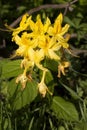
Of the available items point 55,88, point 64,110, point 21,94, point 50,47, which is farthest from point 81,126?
point 55,88

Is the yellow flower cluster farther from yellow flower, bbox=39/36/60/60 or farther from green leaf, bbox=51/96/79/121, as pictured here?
green leaf, bbox=51/96/79/121

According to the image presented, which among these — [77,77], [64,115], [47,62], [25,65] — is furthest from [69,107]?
[77,77]

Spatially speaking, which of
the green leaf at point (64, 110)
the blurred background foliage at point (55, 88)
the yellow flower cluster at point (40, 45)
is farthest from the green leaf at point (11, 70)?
the green leaf at point (64, 110)

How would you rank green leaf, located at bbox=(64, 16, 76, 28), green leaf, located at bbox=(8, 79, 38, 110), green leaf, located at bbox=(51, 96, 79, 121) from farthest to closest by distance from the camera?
green leaf, located at bbox=(64, 16, 76, 28) → green leaf, located at bbox=(51, 96, 79, 121) → green leaf, located at bbox=(8, 79, 38, 110)

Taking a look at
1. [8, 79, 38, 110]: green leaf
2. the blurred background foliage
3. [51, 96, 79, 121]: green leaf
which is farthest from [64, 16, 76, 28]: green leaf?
[8, 79, 38, 110]: green leaf

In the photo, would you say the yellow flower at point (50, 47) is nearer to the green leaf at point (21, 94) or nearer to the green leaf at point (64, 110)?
the green leaf at point (21, 94)

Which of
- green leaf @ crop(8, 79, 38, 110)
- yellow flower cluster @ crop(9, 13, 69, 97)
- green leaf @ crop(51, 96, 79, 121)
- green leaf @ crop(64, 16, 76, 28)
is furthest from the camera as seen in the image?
green leaf @ crop(64, 16, 76, 28)

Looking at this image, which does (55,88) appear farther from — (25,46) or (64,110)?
(25,46)
